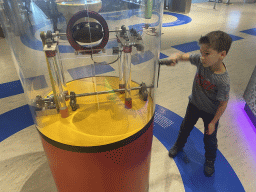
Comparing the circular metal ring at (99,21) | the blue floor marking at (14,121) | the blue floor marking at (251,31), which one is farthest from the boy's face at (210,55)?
the blue floor marking at (251,31)

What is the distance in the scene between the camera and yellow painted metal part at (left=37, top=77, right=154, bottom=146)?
0.90 metres

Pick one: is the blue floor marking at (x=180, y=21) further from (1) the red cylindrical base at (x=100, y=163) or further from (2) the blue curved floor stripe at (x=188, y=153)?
(1) the red cylindrical base at (x=100, y=163)

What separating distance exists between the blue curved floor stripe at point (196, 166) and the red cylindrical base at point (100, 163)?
2.03ft

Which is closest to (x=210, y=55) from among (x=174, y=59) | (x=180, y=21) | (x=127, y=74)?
(x=174, y=59)

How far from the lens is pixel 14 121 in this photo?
2033mm

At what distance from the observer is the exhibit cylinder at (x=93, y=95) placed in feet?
2.92

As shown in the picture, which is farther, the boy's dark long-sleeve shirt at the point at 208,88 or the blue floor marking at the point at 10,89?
the blue floor marking at the point at 10,89

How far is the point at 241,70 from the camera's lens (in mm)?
3084

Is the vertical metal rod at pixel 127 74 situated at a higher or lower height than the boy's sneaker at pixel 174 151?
higher

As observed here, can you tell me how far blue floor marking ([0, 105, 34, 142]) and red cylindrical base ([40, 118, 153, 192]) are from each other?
3.69ft

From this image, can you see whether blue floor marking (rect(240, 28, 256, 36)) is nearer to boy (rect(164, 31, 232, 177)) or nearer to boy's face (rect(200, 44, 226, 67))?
boy (rect(164, 31, 232, 177))

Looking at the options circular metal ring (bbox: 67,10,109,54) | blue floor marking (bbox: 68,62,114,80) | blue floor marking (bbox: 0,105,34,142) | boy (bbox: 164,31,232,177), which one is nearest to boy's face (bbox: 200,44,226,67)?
boy (bbox: 164,31,232,177)

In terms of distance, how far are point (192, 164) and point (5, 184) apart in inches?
55.8

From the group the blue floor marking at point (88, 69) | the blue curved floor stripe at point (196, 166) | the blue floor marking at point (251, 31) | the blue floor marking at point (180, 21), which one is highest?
the blue floor marking at point (88, 69)
